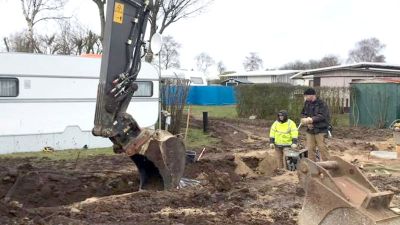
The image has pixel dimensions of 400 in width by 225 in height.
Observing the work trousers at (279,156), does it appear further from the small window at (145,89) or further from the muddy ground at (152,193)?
the small window at (145,89)

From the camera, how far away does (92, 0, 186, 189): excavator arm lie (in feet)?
27.1

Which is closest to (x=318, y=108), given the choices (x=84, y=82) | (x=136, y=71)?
(x=136, y=71)

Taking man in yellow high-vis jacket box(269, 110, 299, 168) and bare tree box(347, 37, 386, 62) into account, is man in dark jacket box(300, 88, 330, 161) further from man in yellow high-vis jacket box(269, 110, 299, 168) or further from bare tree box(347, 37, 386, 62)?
bare tree box(347, 37, 386, 62)

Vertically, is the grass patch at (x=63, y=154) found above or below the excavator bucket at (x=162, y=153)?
below

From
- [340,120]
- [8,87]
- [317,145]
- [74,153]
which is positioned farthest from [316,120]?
[340,120]

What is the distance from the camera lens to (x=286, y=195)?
8.67m

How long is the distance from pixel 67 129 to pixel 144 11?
7477 mm

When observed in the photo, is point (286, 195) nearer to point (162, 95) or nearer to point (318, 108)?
point (318, 108)

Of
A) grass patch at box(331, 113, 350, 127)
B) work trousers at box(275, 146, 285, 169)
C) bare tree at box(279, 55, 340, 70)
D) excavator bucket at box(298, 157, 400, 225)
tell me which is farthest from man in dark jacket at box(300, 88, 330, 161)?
bare tree at box(279, 55, 340, 70)

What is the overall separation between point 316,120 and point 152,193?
14.9 feet

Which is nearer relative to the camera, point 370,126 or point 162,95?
point 162,95

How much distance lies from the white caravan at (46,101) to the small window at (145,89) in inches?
63.3

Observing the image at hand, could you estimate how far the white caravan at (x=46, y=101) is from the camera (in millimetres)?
14164

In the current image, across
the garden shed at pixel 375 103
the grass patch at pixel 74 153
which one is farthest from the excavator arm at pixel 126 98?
the garden shed at pixel 375 103
